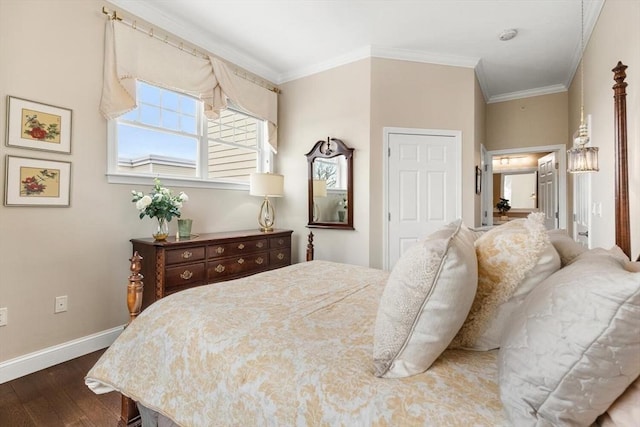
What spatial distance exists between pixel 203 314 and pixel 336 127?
311 centimetres

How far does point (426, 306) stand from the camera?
886 millimetres

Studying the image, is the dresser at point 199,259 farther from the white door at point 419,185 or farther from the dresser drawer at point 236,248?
the white door at point 419,185

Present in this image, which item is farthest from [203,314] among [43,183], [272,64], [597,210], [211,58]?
[272,64]

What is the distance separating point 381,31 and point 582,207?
3.00 m

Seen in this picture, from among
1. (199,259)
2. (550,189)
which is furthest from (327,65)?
(550,189)

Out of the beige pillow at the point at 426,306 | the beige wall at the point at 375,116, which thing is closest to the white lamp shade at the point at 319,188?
the beige wall at the point at 375,116

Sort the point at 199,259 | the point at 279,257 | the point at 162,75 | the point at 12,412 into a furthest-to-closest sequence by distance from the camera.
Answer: the point at 279,257 < the point at 162,75 < the point at 199,259 < the point at 12,412

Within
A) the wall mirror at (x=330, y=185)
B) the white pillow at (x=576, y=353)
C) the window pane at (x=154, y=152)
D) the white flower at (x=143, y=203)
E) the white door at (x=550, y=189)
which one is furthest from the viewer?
the white door at (x=550, y=189)

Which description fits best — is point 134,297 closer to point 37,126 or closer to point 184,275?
point 184,275

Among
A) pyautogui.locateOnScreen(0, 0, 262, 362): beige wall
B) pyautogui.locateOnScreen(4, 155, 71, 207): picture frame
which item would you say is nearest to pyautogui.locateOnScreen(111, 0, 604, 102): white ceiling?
pyautogui.locateOnScreen(0, 0, 262, 362): beige wall

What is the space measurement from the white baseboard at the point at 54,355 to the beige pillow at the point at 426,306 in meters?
2.64

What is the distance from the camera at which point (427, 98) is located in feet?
12.5

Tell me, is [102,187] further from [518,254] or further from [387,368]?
[518,254]

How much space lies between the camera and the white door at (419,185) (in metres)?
3.75
